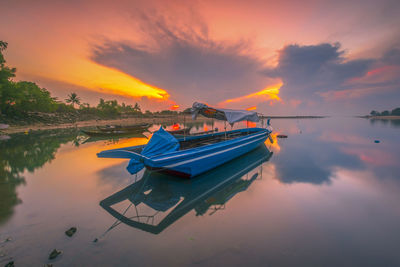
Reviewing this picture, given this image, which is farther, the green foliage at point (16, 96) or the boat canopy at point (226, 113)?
the green foliage at point (16, 96)

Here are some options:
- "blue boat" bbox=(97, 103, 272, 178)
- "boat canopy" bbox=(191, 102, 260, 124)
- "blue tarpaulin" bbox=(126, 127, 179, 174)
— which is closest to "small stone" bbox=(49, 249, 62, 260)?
"blue boat" bbox=(97, 103, 272, 178)

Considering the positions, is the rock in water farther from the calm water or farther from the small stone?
the small stone

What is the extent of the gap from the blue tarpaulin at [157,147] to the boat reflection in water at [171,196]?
32.1 inches

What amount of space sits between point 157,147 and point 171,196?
7.79 ft

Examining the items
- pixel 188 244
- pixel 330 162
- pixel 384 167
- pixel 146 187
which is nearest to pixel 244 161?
pixel 330 162

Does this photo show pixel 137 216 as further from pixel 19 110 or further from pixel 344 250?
pixel 19 110

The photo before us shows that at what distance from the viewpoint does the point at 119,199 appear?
603cm

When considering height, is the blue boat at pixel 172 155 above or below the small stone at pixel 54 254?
above

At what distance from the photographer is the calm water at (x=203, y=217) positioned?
3.54 m

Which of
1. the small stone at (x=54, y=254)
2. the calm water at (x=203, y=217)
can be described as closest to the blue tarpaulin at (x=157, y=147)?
the calm water at (x=203, y=217)

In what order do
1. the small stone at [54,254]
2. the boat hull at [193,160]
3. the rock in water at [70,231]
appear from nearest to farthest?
the small stone at [54,254]
the rock in water at [70,231]
the boat hull at [193,160]

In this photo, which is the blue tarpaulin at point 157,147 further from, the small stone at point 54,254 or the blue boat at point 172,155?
the small stone at point 54,254

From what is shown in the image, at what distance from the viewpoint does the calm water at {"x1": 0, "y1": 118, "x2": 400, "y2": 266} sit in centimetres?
354

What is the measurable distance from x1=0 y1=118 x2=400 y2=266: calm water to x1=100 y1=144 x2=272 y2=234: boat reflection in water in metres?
0.04
